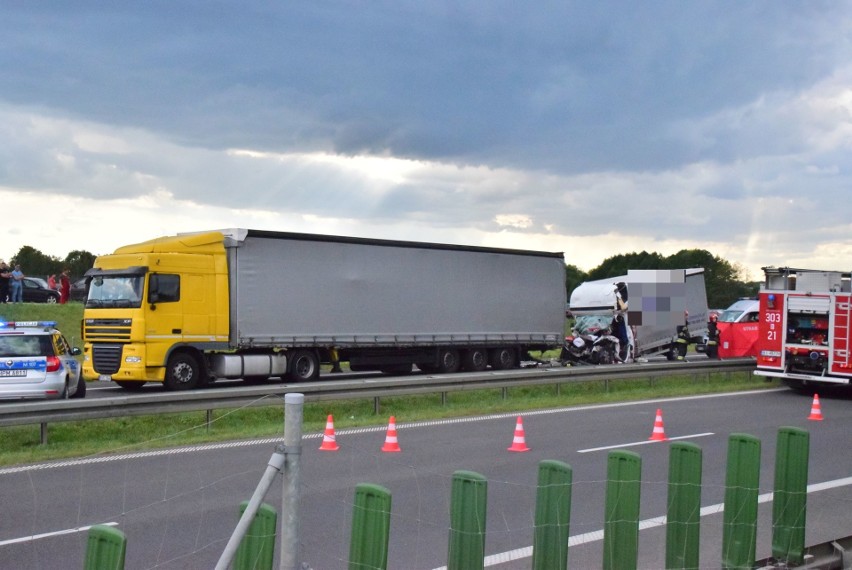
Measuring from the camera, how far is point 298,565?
409 centimetres

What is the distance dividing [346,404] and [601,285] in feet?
54.0

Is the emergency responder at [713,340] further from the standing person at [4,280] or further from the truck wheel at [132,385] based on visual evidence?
the standing person at [4,280]

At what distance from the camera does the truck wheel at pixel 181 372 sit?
22109mm

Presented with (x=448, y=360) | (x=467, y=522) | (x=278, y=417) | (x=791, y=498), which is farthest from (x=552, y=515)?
(x=448, y=360)

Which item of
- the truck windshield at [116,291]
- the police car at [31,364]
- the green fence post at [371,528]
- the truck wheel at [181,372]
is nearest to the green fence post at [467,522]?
the green fence post at [371,528]

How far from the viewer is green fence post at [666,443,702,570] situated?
6.10 m

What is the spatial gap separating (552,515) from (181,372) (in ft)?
59.4

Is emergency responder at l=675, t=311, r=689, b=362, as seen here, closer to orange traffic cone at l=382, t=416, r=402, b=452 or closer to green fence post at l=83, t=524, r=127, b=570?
orange traffic cone at l=382, t=416, r=402, b=452

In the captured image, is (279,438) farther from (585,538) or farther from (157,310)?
(157,310)

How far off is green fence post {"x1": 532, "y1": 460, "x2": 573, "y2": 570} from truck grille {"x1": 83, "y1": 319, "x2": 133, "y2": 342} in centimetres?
1788

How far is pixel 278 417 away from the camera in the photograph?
59.7 ft

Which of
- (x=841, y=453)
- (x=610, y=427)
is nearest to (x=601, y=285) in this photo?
(x=610, y=427)

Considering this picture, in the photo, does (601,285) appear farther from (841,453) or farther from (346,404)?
(841,453)

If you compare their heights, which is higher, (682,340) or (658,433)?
(682,340)
